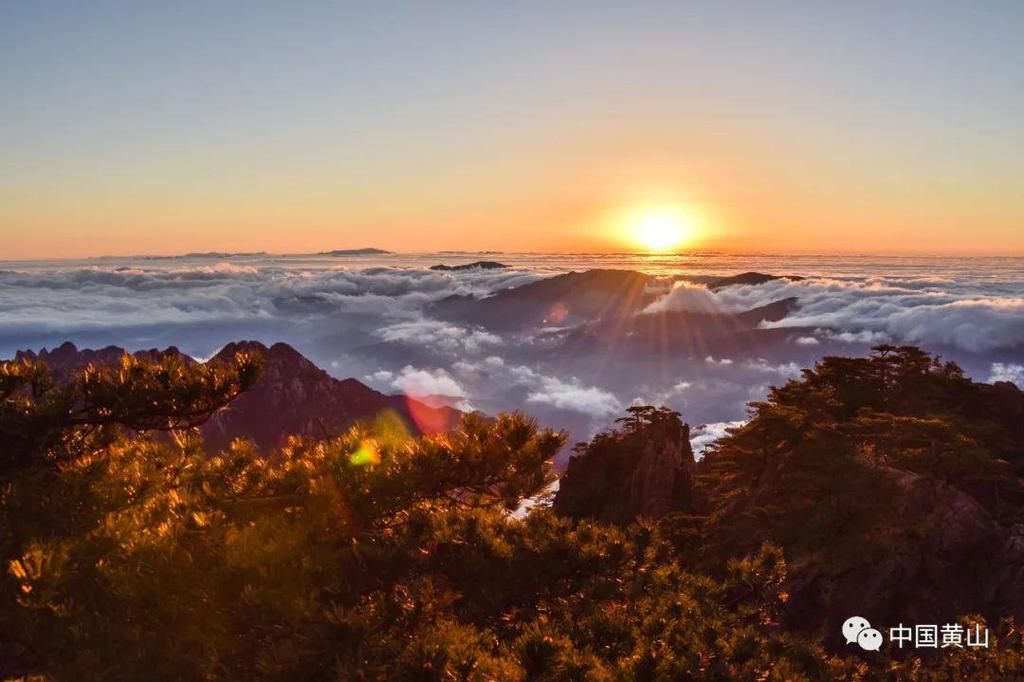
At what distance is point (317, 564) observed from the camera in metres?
6.60

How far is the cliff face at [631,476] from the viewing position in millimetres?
40312

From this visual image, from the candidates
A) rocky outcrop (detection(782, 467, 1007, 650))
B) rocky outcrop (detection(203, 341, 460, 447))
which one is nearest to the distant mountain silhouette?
rocky outcrop (detection(203, 341, 460, 447))

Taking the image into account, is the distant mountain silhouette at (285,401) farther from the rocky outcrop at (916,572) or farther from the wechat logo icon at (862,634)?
the wechat logo icon at (862,634)

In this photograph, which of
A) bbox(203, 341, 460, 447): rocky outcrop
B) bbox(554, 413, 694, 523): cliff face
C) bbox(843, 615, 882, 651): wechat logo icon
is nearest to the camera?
bbox(843, 615, 882, 651): wechat logo icon

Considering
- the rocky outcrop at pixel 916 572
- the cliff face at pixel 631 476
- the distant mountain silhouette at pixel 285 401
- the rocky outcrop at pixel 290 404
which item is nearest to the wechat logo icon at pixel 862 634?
the rocky outcrop at pixel 916 572

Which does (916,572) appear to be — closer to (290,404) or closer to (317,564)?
(317,564)

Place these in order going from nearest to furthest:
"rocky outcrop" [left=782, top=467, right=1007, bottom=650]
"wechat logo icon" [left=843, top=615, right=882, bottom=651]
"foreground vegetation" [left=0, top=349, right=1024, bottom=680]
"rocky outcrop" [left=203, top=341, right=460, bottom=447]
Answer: "foreground vegetation" [left=0, top=349, right=1024, bottom=680] → "wechat logo icon" [left=843, top=615, right=882, bottom=651] → "rocky outcrop" [left=782, top=467, right=1007, bottom=650] → "rocky outcrop" [left=203, top=341, right=460, bottom=447]

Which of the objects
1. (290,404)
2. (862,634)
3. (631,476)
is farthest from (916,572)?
(290,404)

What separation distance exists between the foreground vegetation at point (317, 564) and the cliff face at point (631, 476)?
30.0m

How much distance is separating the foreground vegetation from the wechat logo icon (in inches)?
273

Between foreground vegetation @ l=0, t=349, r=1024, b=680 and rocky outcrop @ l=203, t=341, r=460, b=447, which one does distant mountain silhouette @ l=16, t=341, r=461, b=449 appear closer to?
rocky outcrop @ l=203, t=341, r=460, b=447

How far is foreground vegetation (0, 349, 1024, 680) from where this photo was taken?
225 inches

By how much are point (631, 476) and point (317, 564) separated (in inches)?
1510

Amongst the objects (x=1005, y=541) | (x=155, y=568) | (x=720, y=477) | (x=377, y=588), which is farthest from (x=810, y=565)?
(x=155, y=568)
